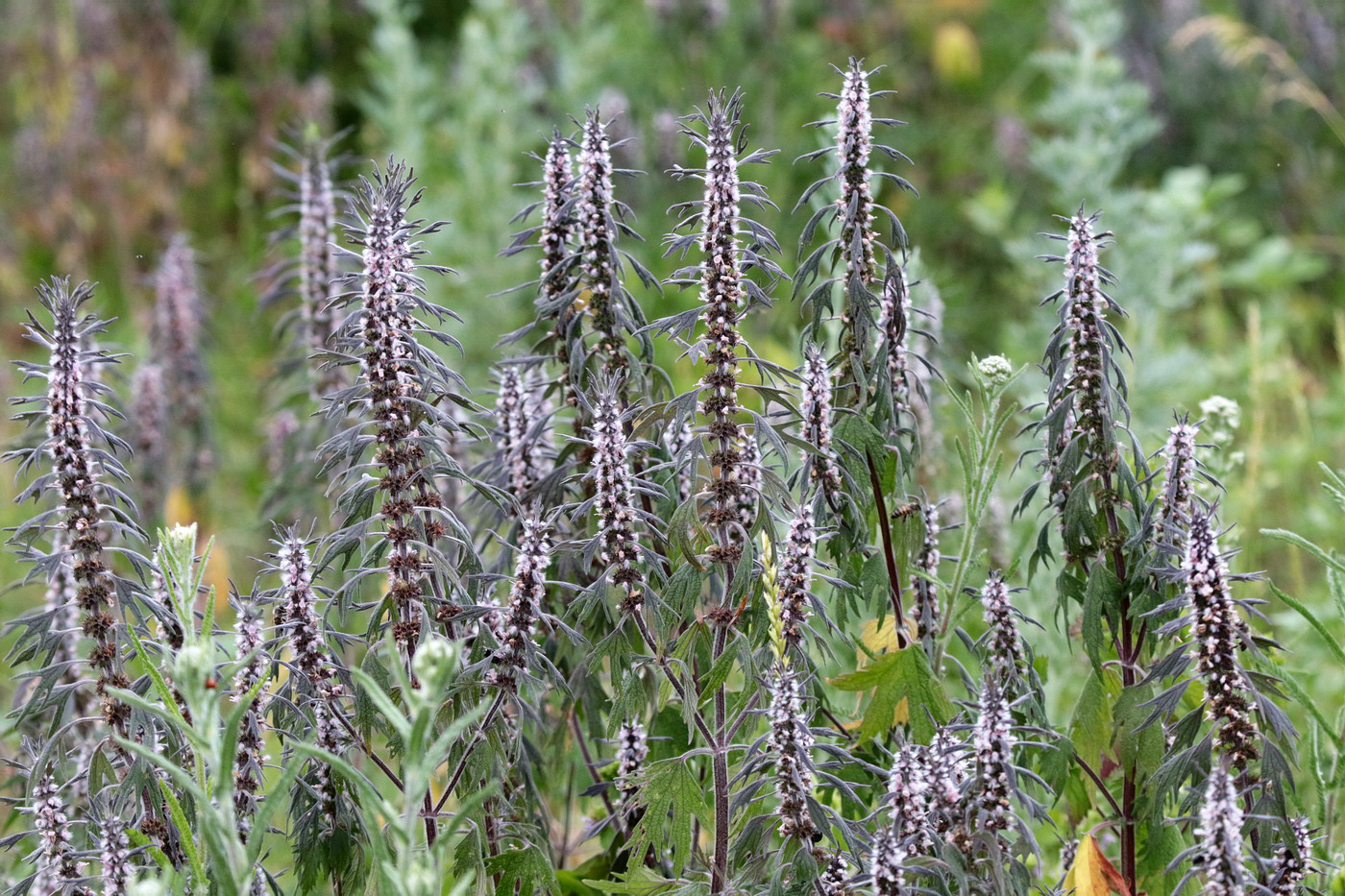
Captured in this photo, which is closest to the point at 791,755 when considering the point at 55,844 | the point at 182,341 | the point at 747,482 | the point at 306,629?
the point at 747,482

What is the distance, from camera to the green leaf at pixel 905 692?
164cm

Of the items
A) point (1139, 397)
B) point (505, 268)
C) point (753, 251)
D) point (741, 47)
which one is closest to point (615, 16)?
point (741, 47)

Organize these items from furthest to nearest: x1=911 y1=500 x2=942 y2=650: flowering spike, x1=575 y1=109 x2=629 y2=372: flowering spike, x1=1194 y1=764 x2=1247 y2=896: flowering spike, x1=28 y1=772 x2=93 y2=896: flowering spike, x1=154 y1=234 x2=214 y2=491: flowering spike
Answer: x1=154 y1=234 x2=214 y2=491: flowering spike
x1=911 y1=500 x2=942 y2=650: flowering spike
x1=575 y1=109 x2=629 y2=372: flowering spike
x1=28 y1=772 x2=93 y2=896: flowering spike
x1=1194 y1=764 x2=1247 y2=896: flowering spike

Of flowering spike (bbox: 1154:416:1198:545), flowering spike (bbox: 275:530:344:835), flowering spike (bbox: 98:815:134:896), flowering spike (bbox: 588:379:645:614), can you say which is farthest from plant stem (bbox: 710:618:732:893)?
flowering spike (bbox: 98:815:134:896)

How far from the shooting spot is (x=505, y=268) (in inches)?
225

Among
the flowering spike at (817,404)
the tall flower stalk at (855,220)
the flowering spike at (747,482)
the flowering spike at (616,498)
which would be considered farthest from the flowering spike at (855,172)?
the flowering spike at (616,498)

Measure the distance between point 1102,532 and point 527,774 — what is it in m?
0.84

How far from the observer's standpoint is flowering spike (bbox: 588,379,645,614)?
1522mm

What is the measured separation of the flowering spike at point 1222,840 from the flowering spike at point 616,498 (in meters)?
0.67

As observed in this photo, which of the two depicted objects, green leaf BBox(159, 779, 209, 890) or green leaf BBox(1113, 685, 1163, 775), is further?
green leaf BBox(1113, 685, 1163, 775)

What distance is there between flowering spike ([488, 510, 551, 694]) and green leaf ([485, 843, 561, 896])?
0.70ft

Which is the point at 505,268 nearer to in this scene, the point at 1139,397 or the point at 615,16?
the point at 615,16

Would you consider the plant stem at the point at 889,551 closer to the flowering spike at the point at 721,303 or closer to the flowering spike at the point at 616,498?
the flowering spike at the point at 721,303

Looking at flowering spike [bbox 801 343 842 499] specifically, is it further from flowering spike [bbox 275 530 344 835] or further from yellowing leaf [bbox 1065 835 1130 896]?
flowering spike [bbox 275 530 344 835]
